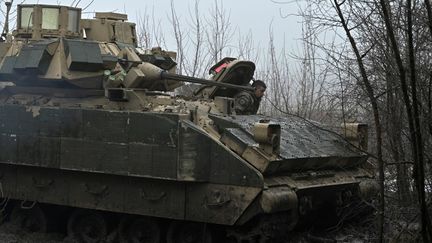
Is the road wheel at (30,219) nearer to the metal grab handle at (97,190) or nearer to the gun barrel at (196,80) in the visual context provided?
the metal grab handle at (97,190)

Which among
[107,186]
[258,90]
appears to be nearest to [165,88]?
[258,90]

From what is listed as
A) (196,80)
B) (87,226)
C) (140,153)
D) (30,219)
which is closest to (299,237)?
(140,153)

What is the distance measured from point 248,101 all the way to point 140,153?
7.85ft

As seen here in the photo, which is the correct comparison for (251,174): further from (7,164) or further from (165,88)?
(7,164)

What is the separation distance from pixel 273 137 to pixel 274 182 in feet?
1.66

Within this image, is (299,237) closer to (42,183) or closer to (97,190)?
(97,190)

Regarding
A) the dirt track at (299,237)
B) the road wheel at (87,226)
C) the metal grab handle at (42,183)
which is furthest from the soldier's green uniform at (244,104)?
the metal grab handle at (42,183)

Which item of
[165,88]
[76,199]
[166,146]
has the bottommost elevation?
[76,199]

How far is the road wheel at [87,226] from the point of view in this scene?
8.59 metres

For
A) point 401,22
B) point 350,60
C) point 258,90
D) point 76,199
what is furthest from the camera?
point 258,90

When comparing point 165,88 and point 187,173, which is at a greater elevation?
point 165,88

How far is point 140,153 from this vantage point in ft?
25.3

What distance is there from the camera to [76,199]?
841 cm

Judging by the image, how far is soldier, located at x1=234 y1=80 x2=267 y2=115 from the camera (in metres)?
9.49
